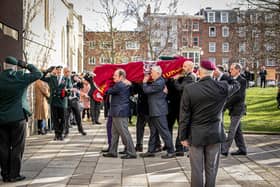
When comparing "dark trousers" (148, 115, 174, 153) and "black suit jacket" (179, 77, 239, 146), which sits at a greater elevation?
"black suit jacket" (179, 77, 239, 146)

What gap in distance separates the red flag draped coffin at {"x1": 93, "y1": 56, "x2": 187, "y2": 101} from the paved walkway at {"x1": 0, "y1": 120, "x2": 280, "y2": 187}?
5.39ft

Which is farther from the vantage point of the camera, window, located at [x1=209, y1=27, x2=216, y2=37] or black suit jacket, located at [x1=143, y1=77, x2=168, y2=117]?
window, located at [x1=209, y1=27, x2=216, y2=37]

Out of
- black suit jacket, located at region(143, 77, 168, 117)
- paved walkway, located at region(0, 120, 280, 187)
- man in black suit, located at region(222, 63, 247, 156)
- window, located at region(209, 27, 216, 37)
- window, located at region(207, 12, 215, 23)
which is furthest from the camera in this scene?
window, located at region(207, 12, 215, 23)

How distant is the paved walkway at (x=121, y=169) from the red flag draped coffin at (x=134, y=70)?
5.39ft

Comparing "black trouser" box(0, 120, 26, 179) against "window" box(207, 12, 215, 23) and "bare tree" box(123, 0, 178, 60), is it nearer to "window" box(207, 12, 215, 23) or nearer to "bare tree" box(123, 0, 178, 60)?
"bare tree" box(123, 0, 178, 60)

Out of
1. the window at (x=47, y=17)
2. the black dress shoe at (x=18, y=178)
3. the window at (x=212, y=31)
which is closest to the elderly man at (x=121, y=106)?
the black dress shoe at (x=18, y=178)

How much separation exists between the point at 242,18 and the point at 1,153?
16127mm

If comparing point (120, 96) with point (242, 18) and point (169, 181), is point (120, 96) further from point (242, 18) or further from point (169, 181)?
point (242, 18)

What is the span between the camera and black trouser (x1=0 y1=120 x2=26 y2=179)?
296 inches

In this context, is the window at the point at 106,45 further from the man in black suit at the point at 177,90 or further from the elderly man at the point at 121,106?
the elderly man at the point at 121,106

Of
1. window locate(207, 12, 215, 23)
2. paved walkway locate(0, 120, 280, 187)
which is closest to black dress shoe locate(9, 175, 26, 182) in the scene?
paved walkway locate(0, 120, 280, 187)

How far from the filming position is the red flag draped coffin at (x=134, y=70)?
33.6 ft

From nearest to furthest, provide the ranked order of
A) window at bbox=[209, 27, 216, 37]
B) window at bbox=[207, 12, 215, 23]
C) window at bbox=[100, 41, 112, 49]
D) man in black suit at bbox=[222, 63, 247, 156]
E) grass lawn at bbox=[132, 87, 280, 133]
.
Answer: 1. man in black suit at bbox=[222, 63, 247, 156]
2. grass lawn at bbox=[132, 87, 280, 133]
3. window at bbox=[100, 41, 112, 49]
4. window at bbox=[209, 27, 216, 37]
5. window at bbox=[207, 12, 215, 23]

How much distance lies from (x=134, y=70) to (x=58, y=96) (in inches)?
111
